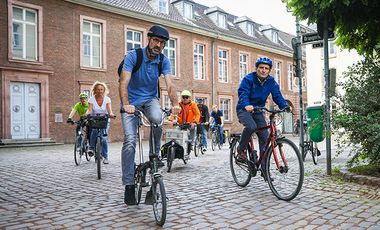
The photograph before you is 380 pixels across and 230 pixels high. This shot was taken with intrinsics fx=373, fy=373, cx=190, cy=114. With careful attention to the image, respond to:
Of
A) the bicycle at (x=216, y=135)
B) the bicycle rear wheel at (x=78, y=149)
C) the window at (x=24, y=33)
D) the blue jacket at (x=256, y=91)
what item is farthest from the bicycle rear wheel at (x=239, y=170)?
the window at (x=24, y=33)

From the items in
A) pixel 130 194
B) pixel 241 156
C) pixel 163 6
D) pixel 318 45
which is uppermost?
pixel 163 6

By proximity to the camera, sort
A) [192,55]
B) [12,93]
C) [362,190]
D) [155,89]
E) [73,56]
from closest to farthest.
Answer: [155,89]
[362,190]
[12,93]
[73,56]
[192,55]

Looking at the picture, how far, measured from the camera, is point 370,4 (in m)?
5.91

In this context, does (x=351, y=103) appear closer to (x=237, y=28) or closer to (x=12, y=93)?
(x=12, y=93)

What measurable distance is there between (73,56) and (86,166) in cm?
1265

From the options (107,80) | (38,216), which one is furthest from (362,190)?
(107,80)

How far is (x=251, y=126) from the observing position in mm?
5293

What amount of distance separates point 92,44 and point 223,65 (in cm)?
1167

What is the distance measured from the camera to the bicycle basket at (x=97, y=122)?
22.9 feet

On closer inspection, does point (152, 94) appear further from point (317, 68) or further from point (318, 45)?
point (317, 68)

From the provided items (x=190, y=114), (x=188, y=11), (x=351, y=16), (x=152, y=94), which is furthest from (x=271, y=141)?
(x=188, y=11)

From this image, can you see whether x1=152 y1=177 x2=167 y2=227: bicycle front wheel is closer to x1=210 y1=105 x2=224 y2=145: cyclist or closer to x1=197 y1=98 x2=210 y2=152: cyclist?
x1=197 y1=98 x2=210 y2=152: cyclist

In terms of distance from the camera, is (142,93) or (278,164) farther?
(278,164)

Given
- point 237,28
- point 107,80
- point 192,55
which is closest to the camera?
point 107,80
